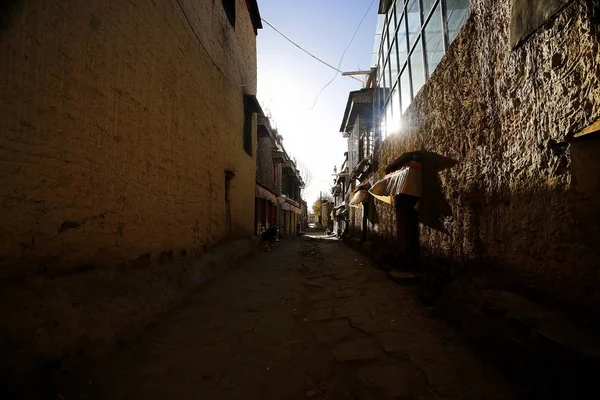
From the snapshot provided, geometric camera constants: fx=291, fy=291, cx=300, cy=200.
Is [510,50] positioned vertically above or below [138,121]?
above

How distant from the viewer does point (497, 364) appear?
8.53 feet

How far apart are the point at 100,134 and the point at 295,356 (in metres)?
3.31

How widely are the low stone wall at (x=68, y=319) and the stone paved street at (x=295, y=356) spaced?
0.21 metres

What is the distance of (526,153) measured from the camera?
3143 millimetres

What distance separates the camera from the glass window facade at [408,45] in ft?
17.9

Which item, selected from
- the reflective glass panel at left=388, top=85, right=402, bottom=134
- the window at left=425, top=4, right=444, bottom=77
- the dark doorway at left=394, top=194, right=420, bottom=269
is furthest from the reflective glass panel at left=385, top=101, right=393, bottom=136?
the dark doorway at left=394, top=194, right=420, bottom=269

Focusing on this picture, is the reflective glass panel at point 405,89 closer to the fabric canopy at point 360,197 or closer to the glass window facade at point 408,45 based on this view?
the glass window facade at point 408,45

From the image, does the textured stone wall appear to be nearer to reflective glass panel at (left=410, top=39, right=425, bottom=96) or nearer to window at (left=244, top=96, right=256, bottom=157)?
window at (left=244, top=96, right=256, bottom=157)

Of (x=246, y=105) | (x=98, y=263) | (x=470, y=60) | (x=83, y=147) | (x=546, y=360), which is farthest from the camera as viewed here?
(x=246, y=105)

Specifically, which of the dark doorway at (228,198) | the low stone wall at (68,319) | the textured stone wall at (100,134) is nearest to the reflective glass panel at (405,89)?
the textured stone wall at (100,134)

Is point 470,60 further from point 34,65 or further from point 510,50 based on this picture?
point 34,65

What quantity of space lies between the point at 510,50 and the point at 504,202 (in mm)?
1787

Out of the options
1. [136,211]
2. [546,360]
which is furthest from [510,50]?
[136,211]

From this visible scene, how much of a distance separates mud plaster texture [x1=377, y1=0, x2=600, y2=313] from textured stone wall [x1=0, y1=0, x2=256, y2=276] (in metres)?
4.62
